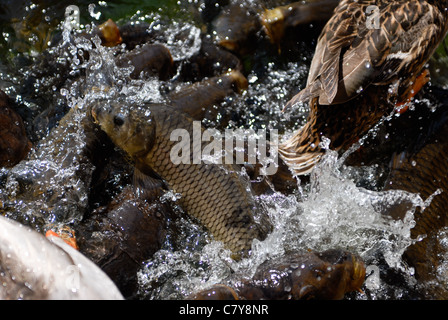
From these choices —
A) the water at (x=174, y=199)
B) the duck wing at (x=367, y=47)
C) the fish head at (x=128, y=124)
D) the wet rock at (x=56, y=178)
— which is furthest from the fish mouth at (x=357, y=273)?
the wet rock at (x=56, y=178)

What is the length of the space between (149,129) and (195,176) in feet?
1.29

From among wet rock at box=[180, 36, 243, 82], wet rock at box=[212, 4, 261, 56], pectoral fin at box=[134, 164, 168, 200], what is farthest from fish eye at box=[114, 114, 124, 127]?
wet rock at box=[212, 4, 261, 56]

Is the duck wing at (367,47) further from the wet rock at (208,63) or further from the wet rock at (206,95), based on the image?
the wet rock at (208,63)

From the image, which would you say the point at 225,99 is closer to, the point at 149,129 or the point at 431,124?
the point at 149,129

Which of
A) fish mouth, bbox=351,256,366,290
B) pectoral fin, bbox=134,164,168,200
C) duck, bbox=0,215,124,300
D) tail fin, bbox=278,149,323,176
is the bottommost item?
tail fin, bbox=278,149,323,176

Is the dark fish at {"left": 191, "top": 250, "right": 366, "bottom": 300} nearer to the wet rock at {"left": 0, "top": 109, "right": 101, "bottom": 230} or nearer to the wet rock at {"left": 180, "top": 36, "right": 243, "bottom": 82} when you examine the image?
the wet rock at {"left": 0, "top": 109, "right": 101, "bottom": 230}

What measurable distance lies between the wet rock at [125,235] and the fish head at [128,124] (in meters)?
0.36

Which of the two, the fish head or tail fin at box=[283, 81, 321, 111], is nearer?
the fish head

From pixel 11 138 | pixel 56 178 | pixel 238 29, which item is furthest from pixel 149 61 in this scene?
pixel 56 178

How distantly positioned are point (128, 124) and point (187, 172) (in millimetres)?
454

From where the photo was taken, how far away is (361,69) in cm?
310

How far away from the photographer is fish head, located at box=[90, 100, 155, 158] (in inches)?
112

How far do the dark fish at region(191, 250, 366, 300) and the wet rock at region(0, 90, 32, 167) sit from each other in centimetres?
184

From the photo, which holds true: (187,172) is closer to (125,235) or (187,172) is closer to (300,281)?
(125,235)
